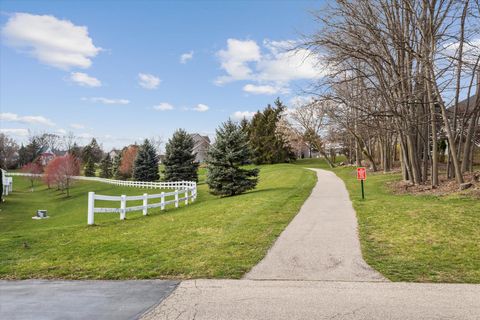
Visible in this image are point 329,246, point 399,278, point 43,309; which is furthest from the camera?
point 329,246

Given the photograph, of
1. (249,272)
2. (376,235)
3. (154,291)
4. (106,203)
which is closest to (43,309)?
(154,291)

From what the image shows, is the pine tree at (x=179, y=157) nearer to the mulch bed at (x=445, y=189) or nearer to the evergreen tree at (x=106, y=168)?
the mulch bed at (x=445, y=189)

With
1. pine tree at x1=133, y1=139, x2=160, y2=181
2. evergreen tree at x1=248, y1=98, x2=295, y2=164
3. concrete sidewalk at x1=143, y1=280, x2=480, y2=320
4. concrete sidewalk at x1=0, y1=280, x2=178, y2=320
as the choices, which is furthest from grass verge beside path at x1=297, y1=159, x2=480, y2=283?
evergreen tree at x1=248, y1=98, x2=295, y2=164

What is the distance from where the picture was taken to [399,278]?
5.59 m

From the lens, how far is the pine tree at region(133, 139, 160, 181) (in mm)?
47375

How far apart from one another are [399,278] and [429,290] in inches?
Answer: 22.9

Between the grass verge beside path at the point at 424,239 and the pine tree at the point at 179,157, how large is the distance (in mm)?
26882

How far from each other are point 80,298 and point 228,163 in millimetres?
15568

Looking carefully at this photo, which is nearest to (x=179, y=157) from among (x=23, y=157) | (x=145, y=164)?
(x=145, y=164)

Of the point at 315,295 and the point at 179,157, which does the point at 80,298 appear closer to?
the point at 315,295

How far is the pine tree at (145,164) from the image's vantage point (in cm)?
4738

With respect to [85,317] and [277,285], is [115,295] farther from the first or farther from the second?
[277,285]

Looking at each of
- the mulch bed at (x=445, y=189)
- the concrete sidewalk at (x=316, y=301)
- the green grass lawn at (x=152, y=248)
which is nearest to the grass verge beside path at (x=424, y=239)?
the concrete sidewalk at (x=316, y=301)

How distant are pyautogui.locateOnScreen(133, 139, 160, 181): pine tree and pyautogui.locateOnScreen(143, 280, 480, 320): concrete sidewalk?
1703 inches
